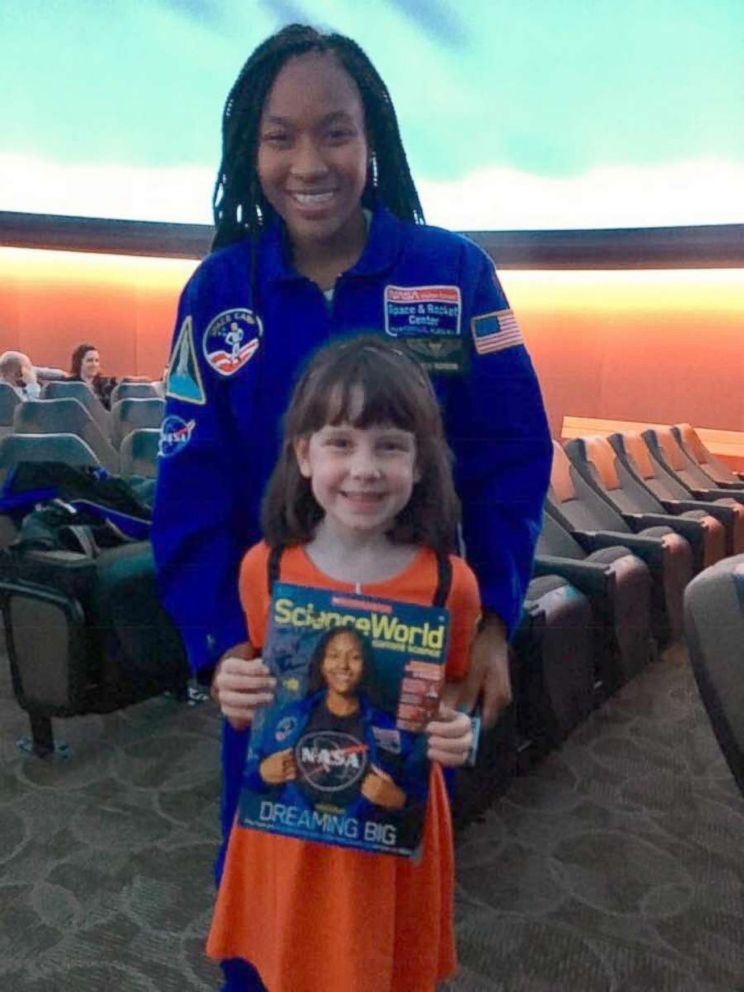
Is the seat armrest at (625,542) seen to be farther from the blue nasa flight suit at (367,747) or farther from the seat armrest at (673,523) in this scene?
the blue nasa flight suit at (367,747)

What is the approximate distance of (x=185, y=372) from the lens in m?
0.95

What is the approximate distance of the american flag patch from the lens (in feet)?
3.08

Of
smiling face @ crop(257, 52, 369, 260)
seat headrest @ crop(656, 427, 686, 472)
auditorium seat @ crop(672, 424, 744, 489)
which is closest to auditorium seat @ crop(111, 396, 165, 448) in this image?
seat headrest @ crop(656, 427, 686, 472)

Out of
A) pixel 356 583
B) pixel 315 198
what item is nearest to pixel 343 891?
pixel 356 583

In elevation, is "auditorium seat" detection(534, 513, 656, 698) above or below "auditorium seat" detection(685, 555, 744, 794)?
below

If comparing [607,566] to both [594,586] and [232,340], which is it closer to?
[594,586]

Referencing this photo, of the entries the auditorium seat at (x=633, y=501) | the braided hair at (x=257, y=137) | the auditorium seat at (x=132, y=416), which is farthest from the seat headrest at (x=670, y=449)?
the braided hair at (x=257, y=137)

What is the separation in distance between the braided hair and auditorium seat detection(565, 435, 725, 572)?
292cm

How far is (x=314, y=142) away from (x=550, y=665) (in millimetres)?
1646

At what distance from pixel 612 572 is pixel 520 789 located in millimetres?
724

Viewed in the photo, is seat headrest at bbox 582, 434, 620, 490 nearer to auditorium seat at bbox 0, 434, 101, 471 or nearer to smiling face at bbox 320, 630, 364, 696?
auditorium seat at bbox 0, 434, 101, 471

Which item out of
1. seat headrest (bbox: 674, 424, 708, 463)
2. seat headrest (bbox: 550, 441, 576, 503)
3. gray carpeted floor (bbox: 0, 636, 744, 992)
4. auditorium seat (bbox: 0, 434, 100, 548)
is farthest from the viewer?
seat headrest (bbox: 674, 424, 708, 463)

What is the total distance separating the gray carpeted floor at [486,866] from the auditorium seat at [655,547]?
0.67 meters

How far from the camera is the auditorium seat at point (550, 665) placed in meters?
2.15
